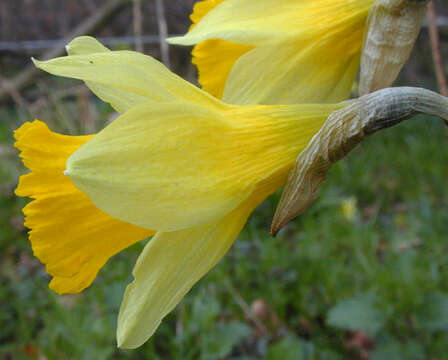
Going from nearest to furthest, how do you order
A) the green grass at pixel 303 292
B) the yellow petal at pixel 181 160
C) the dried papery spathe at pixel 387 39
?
the yellow petal at pixel 181 160 < the dried papery spathe at pixel 387 39 < the green grass at pixel 303 292

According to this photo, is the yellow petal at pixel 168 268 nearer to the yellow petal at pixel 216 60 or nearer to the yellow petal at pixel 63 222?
the yellow petal at pixel 63 222

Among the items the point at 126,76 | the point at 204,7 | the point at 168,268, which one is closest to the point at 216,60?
the point at 204,7

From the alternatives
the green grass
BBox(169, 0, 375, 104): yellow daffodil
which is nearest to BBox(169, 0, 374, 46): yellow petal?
BBox(169, 0, 375, 104): yellow daffodil

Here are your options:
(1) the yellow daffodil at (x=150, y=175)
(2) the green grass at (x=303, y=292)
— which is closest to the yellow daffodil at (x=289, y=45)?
(1) the yellow daffodil at (x=150, y=175)

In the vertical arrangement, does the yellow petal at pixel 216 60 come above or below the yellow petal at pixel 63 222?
above

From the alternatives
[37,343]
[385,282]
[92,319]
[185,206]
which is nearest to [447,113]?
[185,206]

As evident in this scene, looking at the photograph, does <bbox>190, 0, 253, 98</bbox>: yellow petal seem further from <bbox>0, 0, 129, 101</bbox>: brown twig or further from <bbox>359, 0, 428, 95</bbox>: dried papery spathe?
<bbox>0, 0, 129, 101</bbox>: brown twig
